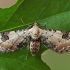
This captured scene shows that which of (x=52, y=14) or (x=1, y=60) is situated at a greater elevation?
(x=52, y=14)

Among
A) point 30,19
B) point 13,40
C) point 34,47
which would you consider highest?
point 30,19

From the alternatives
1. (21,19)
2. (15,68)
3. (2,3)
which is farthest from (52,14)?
(2,3)

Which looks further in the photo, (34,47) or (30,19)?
(34,47)

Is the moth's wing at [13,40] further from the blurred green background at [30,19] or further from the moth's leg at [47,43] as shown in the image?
the moth's leg at [47,43]

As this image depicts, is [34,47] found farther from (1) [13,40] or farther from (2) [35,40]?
(1) [13,40]

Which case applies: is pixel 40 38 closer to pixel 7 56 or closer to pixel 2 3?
pixel 7 56

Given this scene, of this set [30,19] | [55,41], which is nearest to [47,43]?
[55,41]

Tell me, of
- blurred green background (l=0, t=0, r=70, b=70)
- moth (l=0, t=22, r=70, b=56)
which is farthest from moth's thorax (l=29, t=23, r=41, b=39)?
blurred green background (l=0, t=0, r=70, b=70)

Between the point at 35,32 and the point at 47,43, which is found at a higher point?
the point at 35,32
